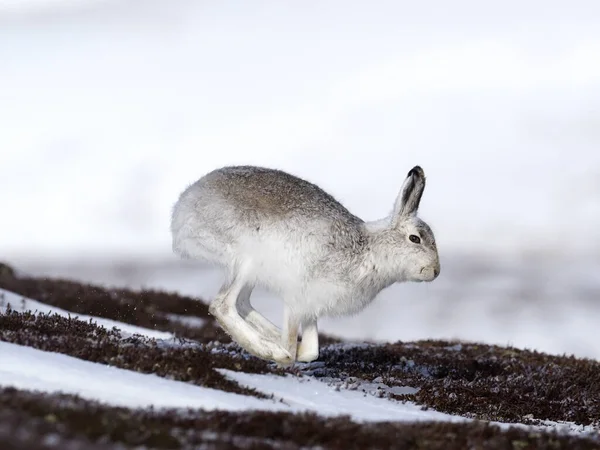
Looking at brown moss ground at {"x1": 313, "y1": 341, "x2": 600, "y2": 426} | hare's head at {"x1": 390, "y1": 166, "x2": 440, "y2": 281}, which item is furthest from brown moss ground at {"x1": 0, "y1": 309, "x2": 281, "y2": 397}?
hare's head at {"x1": 390, "y1": 166, "x2": 440, "y2": 281}

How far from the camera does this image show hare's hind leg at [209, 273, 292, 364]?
11.5 metres

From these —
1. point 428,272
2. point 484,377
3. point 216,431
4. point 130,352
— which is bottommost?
point 216,431

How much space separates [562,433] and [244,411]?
3049 mm

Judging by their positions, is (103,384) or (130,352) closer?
(103,384)

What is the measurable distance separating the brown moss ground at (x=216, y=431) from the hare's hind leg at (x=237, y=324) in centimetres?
334

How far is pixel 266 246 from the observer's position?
11336 mm

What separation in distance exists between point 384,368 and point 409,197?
112 inches

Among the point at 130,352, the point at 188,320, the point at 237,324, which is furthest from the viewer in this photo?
the point at 188,320

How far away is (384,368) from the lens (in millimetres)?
13922

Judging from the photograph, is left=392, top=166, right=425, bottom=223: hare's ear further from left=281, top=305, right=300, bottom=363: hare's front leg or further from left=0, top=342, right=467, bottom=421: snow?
left=0, top=342, right=467, bottom=421: snow

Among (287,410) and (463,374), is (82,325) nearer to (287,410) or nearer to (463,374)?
(287,410)

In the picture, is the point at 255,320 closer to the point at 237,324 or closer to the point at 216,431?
the point at 237,324

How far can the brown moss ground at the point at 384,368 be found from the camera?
823cm

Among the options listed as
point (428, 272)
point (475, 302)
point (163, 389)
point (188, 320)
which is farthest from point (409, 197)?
point (475, 302)
